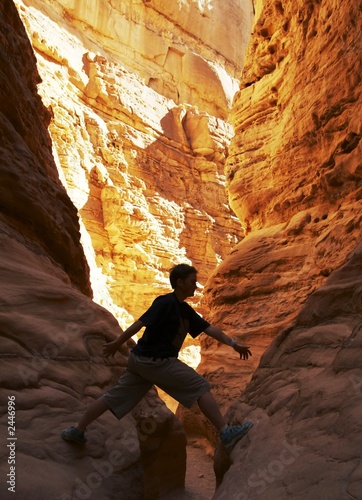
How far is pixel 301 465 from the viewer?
222 cm

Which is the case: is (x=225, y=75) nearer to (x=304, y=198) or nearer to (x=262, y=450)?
(x=304, y=198)

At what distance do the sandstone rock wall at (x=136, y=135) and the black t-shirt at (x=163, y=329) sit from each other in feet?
55.0

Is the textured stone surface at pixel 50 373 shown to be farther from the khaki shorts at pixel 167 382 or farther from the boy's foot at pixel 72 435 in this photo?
the khaki shorts at pixel 167 382

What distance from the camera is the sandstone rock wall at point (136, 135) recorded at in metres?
23.1

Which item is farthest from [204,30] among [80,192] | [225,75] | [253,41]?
[253,41]

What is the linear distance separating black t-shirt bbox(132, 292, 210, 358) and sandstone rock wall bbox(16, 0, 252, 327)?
660 inches

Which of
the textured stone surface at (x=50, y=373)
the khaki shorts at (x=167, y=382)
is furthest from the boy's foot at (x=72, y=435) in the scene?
the khaki shorts at (x=167, y=382)

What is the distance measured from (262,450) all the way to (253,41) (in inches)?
510

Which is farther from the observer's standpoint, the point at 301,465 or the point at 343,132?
the point at 343,132

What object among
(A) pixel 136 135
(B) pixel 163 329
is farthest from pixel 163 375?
(A) pixel 136 135

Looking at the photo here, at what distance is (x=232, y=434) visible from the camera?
10.6 feet

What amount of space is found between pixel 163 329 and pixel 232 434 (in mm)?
978

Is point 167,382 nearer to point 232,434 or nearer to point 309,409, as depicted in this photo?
point 232,434

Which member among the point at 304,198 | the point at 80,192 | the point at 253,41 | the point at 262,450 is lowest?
the point at 262,450
